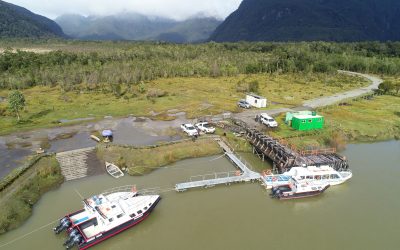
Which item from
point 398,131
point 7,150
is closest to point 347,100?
point 398,131

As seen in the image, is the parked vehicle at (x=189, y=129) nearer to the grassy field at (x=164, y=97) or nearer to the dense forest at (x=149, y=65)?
the grassy field at (x=164, y=97)

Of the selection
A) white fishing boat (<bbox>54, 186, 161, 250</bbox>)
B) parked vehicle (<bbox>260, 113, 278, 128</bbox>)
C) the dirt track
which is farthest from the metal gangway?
the dirt track

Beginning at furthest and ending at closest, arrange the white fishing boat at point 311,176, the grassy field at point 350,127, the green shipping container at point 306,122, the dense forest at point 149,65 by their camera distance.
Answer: the dense forest at point 149,65 → the green shipping container at point 306,122 → the grassy field at point 350,127 → the white fishing boat at point 311,176

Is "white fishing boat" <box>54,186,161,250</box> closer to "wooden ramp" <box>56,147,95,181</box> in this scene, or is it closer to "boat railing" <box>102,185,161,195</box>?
"boat railing" <box>102,185,161,195</box>

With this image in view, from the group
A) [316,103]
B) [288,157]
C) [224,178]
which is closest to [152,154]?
[224,178]

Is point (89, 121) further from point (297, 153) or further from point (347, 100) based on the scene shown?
point (347, 100)

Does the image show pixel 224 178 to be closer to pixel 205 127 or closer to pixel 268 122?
pixel 205 127

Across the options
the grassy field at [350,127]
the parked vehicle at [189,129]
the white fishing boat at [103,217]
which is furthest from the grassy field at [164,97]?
the white fishing boat at [103,217]
